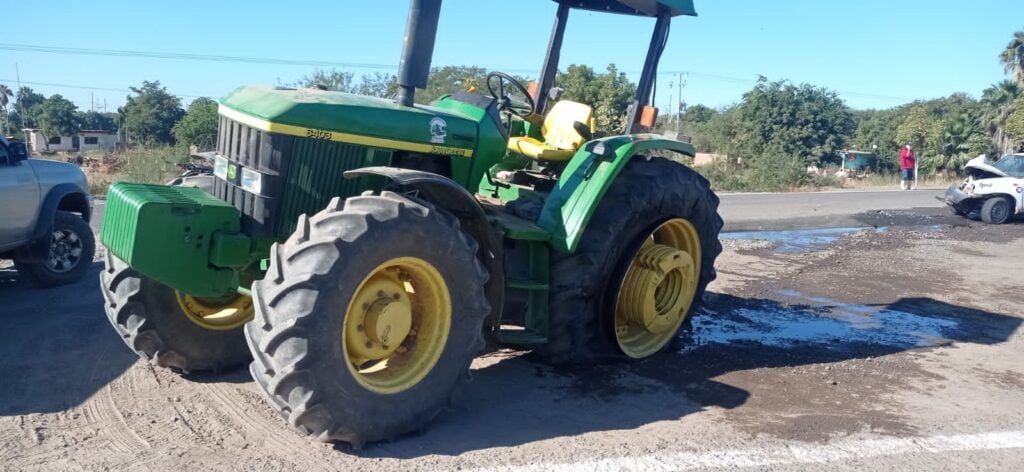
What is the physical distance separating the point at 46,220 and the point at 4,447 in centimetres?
473

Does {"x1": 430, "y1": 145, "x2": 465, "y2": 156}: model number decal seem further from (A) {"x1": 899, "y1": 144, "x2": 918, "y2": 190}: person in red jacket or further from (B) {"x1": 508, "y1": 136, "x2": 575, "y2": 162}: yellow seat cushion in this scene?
(A) {"x1": 899, "y1": 144, "x2": 918, "y2": 190}: person in red jacket

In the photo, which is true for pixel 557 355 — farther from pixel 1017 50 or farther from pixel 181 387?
pixel 1017 50

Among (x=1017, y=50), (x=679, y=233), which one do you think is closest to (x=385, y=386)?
(x=679, y=233)

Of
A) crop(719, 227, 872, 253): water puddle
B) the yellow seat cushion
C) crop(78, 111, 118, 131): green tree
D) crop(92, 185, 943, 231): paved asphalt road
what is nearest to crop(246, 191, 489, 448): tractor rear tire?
the yellow seat cushion

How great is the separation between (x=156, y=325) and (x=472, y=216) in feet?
6.83

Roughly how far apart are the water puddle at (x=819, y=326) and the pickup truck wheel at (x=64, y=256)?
20.0 feet

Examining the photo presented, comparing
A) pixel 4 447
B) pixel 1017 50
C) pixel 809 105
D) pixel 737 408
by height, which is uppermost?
pixel 1017 50

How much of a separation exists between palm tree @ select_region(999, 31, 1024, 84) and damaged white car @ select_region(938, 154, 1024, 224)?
1297 inches

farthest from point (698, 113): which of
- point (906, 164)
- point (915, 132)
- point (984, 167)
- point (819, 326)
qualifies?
point (819, 326)

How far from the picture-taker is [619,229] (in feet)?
18.5

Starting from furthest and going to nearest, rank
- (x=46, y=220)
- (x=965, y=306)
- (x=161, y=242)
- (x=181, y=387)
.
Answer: (x=965, y=306) < (x=46, y=220) < (x=181, y=387) < (x=161, y=242)

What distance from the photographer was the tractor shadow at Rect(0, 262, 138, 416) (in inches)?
191

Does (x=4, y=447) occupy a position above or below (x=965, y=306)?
below

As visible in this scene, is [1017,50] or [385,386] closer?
[385,386]
